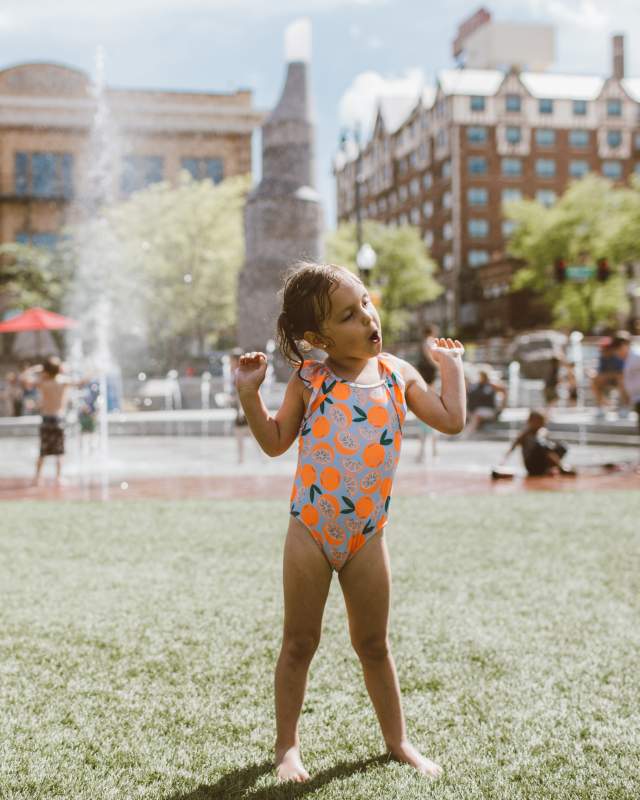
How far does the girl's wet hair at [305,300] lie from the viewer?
266cm

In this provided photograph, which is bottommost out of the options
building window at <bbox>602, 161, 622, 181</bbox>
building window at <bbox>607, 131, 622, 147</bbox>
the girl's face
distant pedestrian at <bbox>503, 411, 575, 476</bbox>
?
distant pedestrian at <bbox>503, 411, 575, 476</bbox>

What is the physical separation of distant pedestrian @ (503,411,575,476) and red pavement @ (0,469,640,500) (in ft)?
0.64

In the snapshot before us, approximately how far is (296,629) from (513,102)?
6973 centimetres

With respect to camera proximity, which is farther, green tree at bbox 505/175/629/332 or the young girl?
green tree at bbox 505/175/629/332

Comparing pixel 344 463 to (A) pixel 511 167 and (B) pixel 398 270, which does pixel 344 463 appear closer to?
(B) pixel 398 270

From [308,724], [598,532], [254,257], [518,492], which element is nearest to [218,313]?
[254,257]

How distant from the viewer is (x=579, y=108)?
67.9m

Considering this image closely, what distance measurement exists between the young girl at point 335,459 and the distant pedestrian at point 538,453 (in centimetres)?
833

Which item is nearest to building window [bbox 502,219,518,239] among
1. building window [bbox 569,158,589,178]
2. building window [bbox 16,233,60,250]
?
building window [bbox 569,158,589,178]

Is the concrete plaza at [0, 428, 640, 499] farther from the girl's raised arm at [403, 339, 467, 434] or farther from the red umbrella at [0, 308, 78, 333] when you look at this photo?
the girl's raised arm at [403, 339, 467, 434]

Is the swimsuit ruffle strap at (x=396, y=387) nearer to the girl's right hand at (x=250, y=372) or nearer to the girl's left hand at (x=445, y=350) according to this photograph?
the girl's left hand at (x=445, y=350)

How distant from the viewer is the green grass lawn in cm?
273

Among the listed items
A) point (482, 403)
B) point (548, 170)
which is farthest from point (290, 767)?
point (548, 170)

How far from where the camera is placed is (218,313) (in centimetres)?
3731
